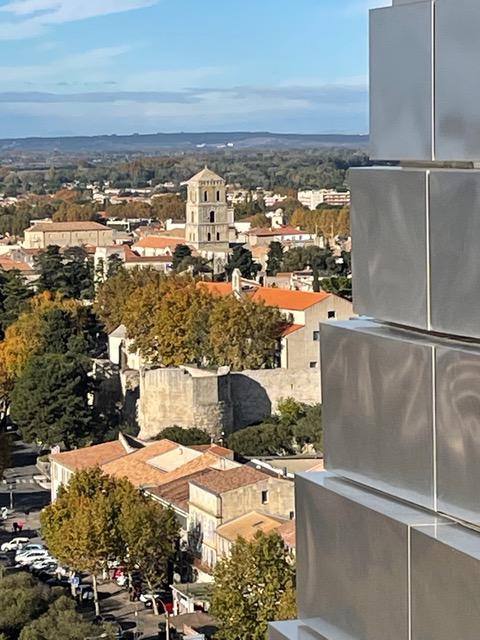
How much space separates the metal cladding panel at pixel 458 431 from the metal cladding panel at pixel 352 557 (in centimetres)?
14

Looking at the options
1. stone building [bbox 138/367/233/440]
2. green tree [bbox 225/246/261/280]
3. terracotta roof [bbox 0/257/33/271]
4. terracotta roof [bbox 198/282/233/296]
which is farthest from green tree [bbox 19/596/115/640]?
terracotta roof [bbox 0/257/33/271]

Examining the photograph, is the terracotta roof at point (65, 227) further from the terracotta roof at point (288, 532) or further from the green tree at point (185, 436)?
the terracotta roof at point (288, 532)

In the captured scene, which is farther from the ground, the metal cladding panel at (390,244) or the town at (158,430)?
the metal cladding panel at (390,244)

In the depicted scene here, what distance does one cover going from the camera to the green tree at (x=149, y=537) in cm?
2034

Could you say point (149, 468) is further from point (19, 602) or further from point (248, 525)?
point (19, 602)

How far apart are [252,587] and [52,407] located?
14.3 meters

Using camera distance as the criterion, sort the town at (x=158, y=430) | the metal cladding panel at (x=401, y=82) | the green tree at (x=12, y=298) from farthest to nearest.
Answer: the green tree at (x=12, y=298)
the town at (x=158, y=430)
the metal cladding panel at (x=401, y=82)

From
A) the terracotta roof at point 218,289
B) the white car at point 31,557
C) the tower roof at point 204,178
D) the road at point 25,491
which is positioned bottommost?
the road at point 25,491

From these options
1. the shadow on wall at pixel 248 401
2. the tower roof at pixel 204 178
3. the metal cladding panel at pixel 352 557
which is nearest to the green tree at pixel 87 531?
the shadow on wall at pixel 248 401

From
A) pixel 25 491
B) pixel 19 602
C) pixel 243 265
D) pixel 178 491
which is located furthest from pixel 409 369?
pixel 243 265

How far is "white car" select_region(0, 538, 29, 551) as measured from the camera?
913 inches

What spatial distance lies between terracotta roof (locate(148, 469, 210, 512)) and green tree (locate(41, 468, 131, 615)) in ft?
3.04

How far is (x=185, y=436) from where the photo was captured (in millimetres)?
27922

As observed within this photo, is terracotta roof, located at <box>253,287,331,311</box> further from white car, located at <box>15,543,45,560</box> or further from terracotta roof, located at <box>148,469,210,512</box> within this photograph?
white car, located at <box>15,543,45,560</box>
